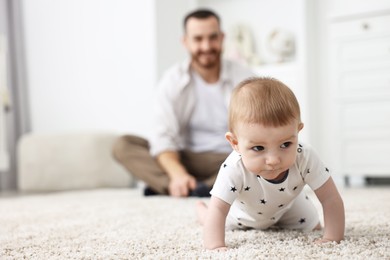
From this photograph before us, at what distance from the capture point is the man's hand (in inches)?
76.3

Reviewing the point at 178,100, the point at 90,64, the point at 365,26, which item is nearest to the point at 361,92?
the point at 365,26

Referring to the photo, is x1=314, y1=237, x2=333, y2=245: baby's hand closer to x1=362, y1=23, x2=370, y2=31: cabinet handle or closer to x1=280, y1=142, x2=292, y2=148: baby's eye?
x1=280, y1=142, x2=292, y2=148: baby's eye

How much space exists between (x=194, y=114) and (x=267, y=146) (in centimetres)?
133

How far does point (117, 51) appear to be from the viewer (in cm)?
310

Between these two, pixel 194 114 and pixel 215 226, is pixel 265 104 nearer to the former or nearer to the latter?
pixel 215 226

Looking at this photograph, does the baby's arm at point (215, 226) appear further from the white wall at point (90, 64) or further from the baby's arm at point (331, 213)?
the white wall at point (90, 64)

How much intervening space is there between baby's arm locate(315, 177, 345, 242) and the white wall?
2073 millimetres

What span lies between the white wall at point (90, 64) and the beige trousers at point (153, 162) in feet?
2.59

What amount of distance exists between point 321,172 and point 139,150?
1.34 meters

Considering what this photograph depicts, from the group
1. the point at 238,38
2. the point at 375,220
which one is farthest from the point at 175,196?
the point at 238,38

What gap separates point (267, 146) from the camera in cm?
88

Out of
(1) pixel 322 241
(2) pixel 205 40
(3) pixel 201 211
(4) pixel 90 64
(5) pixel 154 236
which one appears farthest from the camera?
(4) pixel 90 64

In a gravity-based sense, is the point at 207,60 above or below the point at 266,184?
above

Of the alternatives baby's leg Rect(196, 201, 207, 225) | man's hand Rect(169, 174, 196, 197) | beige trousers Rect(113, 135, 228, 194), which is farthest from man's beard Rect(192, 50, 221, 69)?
baby's leg Rect(196, 201, 207, 225)
